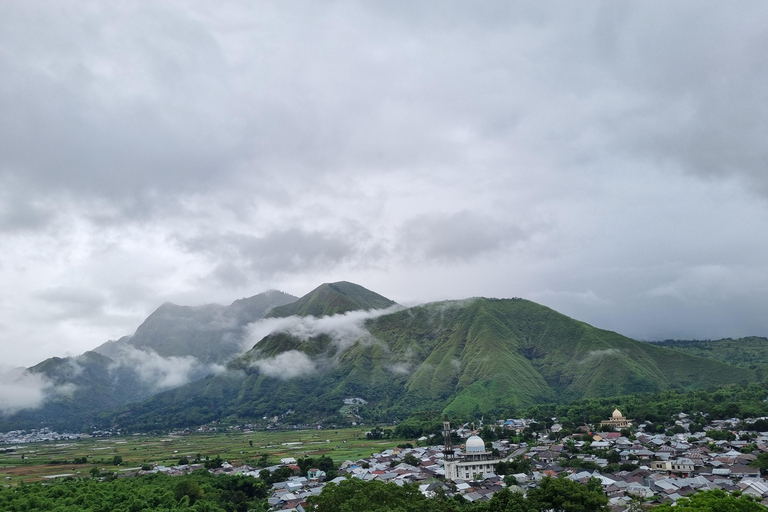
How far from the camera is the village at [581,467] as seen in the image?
178 feet

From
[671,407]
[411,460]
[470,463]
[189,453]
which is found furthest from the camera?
[189,453]

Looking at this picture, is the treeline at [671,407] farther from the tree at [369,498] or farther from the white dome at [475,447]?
the tree at [369,498]

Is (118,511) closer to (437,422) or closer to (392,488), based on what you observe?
(392,488)

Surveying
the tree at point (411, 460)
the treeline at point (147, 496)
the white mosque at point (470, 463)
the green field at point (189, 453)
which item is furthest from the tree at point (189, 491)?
the tree at point (411, 460)

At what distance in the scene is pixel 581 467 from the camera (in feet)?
219

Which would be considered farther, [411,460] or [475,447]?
[411,460]

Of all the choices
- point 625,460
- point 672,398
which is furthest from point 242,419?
point 625,460

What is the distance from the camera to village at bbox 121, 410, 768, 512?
5425 cm

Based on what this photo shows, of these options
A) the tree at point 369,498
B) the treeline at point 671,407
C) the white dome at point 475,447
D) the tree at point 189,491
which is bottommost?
the treeline at point 671,407

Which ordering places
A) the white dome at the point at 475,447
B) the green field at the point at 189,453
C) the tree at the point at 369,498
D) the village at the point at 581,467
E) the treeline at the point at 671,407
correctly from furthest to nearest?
the treeline at the point at 671,407
the green field at the point at 189,453
the white dome at the point at 475,447
the village at the point at 581,467
the tree at the point at 369,498

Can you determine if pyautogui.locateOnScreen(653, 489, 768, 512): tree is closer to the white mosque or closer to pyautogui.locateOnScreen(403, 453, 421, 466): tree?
the white mosque

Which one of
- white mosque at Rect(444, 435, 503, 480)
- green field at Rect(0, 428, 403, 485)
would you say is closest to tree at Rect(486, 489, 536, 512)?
white mosque at Rect(444, 435, 503, 480)

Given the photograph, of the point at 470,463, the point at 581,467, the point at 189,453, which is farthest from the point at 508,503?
the point at 189,453

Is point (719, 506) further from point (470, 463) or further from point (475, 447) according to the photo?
point (475, 447)
